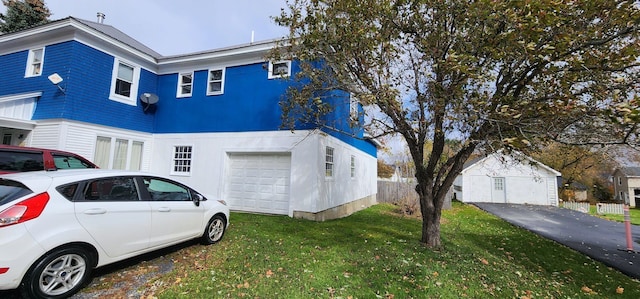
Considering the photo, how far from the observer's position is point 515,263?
247 inches

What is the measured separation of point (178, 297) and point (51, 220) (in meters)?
1.79

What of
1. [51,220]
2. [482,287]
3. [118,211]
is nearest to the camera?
[51,220]

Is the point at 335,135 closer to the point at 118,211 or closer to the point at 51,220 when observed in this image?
the point at 118,211

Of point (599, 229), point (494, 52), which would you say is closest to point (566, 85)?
point (494, 52)

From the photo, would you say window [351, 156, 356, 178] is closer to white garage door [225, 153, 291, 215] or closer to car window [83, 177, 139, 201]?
white garage door [225, 153, 291, 215]

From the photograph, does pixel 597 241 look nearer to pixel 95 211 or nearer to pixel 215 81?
pixel 95 211

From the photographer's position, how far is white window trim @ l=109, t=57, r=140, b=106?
11.0 m

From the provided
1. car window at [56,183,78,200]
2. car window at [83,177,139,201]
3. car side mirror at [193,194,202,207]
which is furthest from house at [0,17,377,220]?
car window at [56,183,78,200]

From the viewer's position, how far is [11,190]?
3389mm

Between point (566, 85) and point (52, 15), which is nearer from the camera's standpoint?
point (566, 85)

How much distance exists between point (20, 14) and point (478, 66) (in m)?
29.6

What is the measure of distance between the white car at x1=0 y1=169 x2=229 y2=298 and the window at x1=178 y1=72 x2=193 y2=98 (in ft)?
26.7

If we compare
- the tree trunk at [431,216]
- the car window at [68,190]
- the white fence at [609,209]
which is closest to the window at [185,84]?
the car window at [68,190]

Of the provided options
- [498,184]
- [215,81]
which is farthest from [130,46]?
[498,184]
